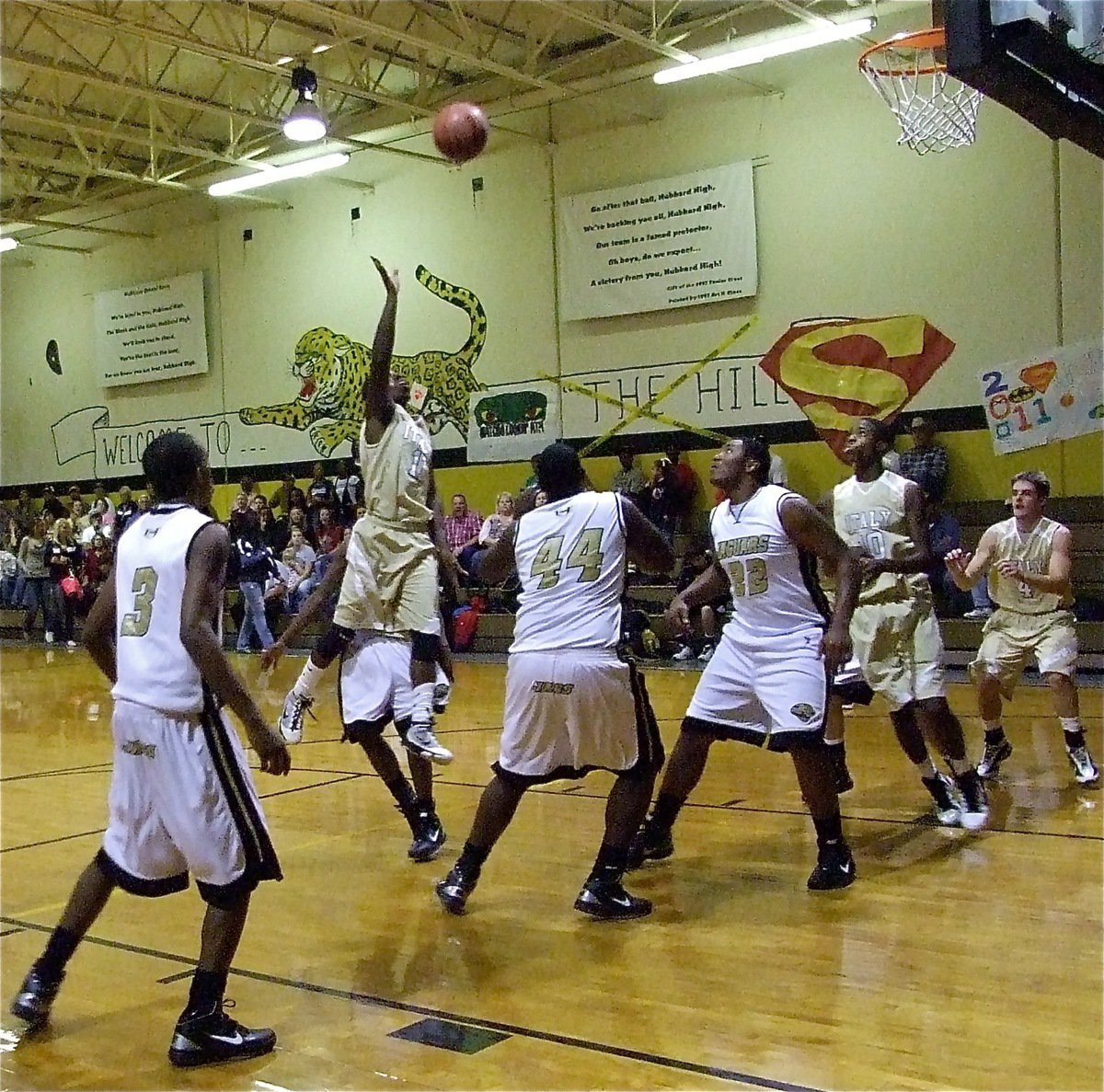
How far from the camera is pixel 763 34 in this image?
13750mm

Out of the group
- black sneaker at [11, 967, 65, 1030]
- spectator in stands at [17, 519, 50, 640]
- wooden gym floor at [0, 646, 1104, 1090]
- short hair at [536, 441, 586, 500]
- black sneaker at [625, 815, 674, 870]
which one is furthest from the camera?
spectator in stands at [17, 519, 50, 640]

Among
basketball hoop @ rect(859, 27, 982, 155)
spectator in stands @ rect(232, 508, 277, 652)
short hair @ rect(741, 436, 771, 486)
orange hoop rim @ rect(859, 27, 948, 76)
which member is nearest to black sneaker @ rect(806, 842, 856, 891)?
short hair @ rect(741, 436, 771, 486)

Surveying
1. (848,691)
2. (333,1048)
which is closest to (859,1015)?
(333,1048)

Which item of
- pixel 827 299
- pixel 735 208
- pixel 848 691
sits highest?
pixel 735 208

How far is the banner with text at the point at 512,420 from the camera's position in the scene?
53.3 ft

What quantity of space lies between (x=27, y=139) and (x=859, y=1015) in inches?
767

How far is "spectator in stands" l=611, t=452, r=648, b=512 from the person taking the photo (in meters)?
14.6

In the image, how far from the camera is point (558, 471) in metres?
4.64

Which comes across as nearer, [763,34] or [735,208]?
[763,34]

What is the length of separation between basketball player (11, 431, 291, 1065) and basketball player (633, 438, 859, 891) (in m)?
2.10

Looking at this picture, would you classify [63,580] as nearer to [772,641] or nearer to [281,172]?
[281,172]

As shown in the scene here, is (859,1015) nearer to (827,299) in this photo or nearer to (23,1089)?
(23,1089)

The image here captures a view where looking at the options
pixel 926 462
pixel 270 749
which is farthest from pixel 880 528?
pixel 926 462

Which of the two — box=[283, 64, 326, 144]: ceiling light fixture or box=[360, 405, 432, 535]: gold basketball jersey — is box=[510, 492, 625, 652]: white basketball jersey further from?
box=[283, 64, 326, 144]: ceiling light fixture
